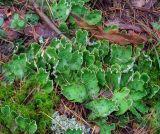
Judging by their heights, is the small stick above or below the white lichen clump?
above

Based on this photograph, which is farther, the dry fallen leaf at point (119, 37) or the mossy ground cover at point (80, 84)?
the dry fallen leaf at point (119, 37)

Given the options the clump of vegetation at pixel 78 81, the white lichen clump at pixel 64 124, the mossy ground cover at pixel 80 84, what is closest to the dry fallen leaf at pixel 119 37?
the mossy ground cover at pixel 80 84

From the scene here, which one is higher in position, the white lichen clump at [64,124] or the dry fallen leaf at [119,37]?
the dry fallen leaf at [119,37]

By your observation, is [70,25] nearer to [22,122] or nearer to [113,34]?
[113,34]

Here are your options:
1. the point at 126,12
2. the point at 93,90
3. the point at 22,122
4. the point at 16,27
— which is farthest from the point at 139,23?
the point at 22,122

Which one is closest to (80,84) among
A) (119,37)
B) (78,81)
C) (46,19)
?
(78,81)

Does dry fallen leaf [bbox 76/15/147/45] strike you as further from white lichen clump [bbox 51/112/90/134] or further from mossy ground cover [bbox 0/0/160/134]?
white lichen clump [bbox 51/112/90/134]

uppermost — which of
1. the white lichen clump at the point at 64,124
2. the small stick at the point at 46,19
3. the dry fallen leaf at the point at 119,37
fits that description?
the small stick at the point at 46,19

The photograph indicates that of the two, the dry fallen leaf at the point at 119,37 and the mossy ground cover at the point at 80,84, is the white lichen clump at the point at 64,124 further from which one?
the dry fallen leaf at the point at 119,37

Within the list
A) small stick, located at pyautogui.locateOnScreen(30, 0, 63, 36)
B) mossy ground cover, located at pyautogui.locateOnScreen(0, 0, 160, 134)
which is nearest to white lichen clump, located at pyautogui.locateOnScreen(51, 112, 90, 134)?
mossy ground cover, located at pyautogui.locateOnScreen(0, 0, 160, 134)
